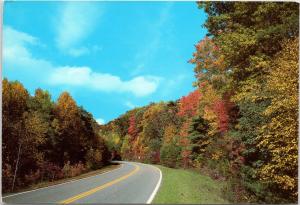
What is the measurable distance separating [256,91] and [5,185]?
16155 millimetres

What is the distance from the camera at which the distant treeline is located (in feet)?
85.2

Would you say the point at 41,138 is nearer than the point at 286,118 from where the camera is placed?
No

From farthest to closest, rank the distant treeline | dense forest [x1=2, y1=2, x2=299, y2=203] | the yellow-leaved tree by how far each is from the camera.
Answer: the distant treeline
dense forest [x1=2, y1=2, x2=299, y2=203]
the yellow-leaved tree

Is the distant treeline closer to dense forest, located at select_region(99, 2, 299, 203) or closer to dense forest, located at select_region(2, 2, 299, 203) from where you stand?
dense forest, located at select_region(2, 2, 299, 203)

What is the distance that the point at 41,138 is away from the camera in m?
29.3

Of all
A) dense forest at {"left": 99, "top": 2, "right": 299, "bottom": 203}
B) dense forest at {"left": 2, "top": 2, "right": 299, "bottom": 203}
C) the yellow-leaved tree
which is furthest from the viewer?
dense forest at {"left": 2, "top": 2, "right": 299, "bottom": 203}

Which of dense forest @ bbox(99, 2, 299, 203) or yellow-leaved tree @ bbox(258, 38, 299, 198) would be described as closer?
yellow-leaved tree @ bbox(258, 38, 299, 198)

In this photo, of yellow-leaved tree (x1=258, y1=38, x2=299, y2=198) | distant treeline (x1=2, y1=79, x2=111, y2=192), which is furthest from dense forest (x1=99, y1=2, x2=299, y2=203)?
distant treeline (x1=2, y1=79, x2=111, y2=192)

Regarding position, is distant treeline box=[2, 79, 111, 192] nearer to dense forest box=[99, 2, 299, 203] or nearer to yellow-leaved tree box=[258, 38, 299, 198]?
dense forest box=[99, 2, 299, 203]

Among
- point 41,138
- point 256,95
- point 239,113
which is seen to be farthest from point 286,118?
point 41,138

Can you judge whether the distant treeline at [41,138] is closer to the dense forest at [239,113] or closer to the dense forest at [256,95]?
the dense forest at [239,113]

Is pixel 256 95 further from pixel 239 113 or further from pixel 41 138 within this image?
pixel 41 138

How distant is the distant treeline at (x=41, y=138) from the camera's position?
85.2 feet

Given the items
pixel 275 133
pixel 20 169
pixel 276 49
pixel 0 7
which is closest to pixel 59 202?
pixel 0 7
